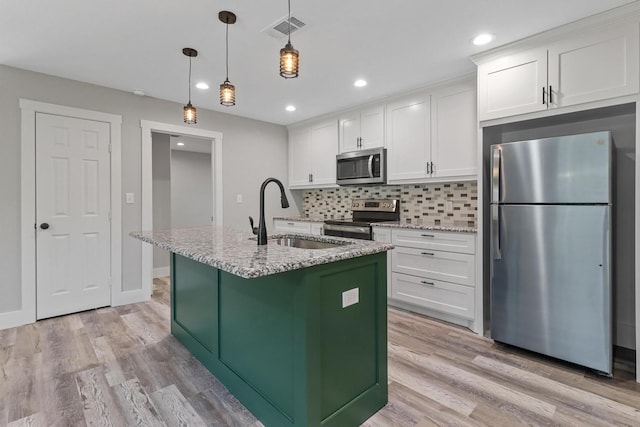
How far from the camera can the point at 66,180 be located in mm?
3229

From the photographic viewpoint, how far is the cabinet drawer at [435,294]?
2863 mm

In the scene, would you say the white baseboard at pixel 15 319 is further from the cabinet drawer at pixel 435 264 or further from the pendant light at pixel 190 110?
the cabinet drawer at pixel 435 264

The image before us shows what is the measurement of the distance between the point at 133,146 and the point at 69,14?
5.45ft

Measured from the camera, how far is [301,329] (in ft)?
4.69

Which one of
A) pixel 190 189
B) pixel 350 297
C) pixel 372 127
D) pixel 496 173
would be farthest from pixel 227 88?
pixel 190 189

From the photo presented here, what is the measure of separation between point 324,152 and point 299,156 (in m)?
0.56

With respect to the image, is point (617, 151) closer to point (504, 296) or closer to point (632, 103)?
point (632, 103)

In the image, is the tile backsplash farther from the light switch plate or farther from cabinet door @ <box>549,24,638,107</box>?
the light switch plate

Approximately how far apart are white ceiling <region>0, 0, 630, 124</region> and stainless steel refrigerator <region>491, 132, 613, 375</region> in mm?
909

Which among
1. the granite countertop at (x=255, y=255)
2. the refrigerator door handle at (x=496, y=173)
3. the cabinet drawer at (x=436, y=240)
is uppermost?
the refrigerator door handle at (x=496, y=173)

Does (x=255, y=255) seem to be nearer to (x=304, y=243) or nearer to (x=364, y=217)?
(x=304, y=243)

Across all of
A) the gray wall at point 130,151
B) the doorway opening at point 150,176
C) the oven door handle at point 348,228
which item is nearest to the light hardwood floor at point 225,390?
the gray wall at point 130,151

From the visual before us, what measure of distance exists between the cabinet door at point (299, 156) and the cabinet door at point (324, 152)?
0.11 meters

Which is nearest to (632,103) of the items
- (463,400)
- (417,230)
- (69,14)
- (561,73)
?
(561,73)
